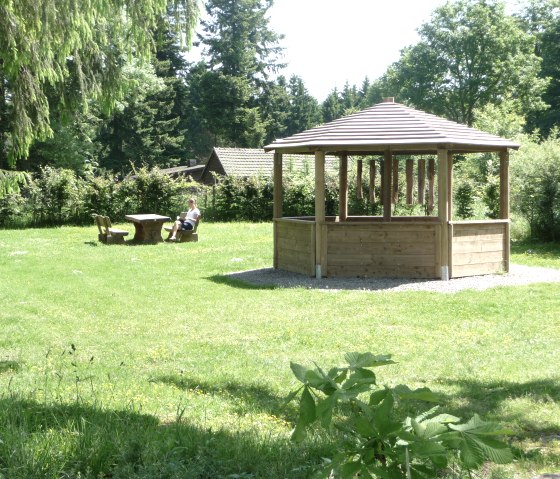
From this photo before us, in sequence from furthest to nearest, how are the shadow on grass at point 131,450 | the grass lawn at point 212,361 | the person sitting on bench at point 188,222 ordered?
1. the person sitting on bench at point 188,222
2. the grass lawn at point 212,361
3. the shadow on grass at point 131,450

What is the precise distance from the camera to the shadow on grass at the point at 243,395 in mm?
5797

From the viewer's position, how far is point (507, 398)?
6.29 m

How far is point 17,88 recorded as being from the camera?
941cm

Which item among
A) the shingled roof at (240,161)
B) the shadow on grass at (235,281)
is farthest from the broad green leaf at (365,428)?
the shingled roof at (240,161)

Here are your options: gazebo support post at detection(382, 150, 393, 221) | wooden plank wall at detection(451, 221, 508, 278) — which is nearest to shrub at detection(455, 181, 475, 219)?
gazebo support post at detection(382, 150, 393, 221)

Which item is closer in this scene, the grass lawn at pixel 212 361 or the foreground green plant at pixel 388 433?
the foreground green plant at pixel 388 433

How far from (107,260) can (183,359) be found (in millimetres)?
10352

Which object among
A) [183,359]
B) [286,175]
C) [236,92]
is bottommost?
[183,359]

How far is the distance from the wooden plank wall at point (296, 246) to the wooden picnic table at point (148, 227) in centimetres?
627

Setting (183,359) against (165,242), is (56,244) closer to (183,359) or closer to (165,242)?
(165,242)

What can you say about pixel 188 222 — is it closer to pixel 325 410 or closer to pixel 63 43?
pixel 63 43

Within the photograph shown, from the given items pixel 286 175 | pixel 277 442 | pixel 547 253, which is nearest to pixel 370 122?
pixel 547 253

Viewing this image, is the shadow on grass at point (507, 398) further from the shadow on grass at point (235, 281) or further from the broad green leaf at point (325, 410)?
the shadow on grass at point (235, 281)

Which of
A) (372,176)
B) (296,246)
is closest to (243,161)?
(372,176)
